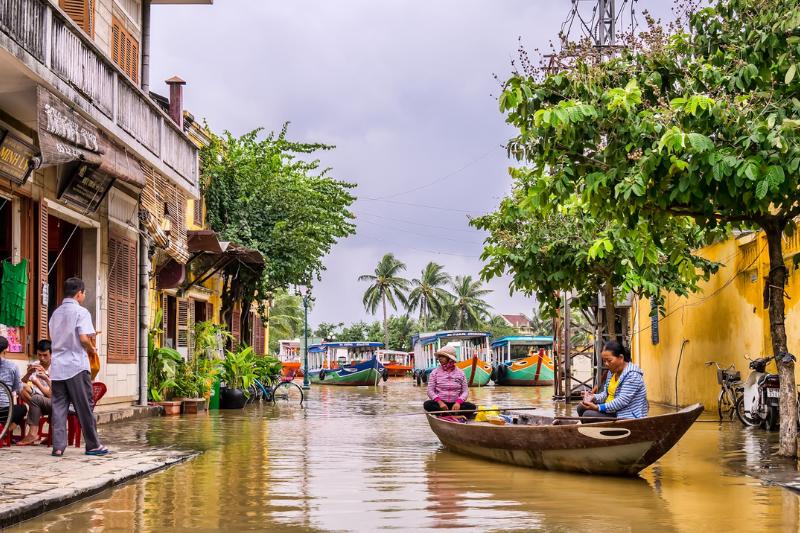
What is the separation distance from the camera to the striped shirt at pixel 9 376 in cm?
1077

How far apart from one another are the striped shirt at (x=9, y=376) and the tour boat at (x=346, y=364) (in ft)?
134

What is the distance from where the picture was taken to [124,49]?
59.9 feet

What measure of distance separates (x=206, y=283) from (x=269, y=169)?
3618 millimetres

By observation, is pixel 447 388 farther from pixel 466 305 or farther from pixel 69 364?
pixel 466 305

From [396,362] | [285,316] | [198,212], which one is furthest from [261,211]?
[396,362]

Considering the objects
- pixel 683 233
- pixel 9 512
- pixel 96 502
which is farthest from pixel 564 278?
pixel 9 512

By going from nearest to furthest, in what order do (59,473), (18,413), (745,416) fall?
(59,473)
(18,413)
(745,416)

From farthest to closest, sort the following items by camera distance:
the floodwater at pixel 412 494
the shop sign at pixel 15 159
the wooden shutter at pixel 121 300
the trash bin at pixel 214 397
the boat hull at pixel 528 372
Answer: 1. the boat hull at pixel 528 372
2. the trash bin at pixel 214 397
3. the wooden shutter at pixel 121 300
4. the shop sign at pixel 15 159
5. the floodwater at pixel 412 494

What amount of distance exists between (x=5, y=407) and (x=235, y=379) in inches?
511

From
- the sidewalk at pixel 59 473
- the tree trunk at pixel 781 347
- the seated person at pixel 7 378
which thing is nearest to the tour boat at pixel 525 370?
the tree trunk at pixel 781 347

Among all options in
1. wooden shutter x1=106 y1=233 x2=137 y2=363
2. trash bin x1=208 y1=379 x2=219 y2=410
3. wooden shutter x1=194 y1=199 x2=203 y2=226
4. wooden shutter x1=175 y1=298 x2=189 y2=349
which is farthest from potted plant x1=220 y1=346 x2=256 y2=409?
wooden shutter x1=194 y1=199 x2=203 y2=226

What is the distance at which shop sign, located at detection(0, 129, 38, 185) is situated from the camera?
1247cm

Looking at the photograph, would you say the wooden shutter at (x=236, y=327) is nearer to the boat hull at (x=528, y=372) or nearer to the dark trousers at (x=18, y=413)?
the dark trousers at (x=18, y=413)

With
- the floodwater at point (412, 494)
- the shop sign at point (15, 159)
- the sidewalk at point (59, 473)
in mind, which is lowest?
the floodwater at point (412, 494)
